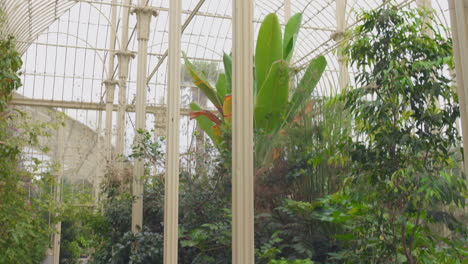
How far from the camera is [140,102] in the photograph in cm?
773

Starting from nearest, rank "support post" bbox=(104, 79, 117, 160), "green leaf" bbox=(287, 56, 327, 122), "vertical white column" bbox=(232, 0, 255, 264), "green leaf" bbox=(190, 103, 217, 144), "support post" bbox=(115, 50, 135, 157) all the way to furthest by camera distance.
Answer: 1. "vertical white column" bbox=(232, 0, 255, 264)
2. "green leaf" bbox=(287, 56, 327, 122)
3. "green leaf" bbox=(190, 103, 217, 144)
4. "support post" bbox=(115, 50, 135, 157)
5. "support post" bbox=(104, 79, 117, 160)

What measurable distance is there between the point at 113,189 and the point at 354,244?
18.2 ft

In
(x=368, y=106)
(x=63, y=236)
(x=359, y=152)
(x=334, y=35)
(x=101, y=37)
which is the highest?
(x=101, y=37)

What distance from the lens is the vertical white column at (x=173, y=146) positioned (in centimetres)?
471

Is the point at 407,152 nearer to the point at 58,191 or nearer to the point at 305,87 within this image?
the point at 305,87

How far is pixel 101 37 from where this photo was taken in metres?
17.2

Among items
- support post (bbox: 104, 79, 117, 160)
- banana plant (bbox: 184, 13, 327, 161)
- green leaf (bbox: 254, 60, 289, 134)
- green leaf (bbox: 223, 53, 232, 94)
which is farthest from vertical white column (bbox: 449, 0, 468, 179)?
support post (bbox: 104, 79, 117, 160)

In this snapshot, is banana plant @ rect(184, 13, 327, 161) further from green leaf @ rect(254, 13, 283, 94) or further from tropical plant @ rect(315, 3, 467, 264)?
tropical plant @ rect(315, 3, 467, 264)

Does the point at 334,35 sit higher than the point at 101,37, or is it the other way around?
the point at 101,37

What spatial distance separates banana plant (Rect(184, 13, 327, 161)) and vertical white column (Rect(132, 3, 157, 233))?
1872 millimetres

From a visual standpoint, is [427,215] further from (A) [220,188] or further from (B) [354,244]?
(A) [220,188]

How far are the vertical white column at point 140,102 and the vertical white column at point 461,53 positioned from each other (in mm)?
5861

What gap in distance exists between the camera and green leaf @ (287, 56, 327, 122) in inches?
173

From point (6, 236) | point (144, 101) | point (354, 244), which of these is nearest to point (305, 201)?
point (354, 244)
